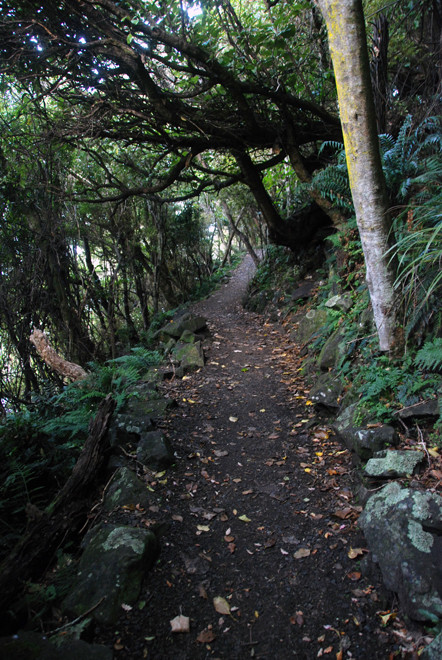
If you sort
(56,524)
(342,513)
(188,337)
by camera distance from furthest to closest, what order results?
(188,337), (342,513), (56,524)

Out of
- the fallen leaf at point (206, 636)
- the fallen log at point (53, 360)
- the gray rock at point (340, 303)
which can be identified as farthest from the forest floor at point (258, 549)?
the fallen log at point (53, 360)

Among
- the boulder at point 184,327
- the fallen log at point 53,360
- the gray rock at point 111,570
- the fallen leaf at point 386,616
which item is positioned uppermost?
the fallen log at point 53,360

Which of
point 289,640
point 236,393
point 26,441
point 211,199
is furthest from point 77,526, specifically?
point 211,199

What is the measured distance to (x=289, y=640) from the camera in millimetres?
2254

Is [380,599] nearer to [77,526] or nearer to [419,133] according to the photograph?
[77,526]

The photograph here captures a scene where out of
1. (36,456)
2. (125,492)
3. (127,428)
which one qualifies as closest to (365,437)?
(125,492)

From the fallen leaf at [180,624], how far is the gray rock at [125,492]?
99 cm

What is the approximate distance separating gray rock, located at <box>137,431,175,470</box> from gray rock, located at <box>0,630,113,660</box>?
176 centimetres

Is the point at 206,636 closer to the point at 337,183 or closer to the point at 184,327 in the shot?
the point at 184,327

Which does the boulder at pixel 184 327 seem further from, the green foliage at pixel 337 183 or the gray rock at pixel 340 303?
the green foliage at pixel 337 183

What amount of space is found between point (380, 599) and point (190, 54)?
6.36m

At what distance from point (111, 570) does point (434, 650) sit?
74.1 inches

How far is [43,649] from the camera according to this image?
6.43ft

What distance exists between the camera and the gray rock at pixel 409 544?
216 cm
